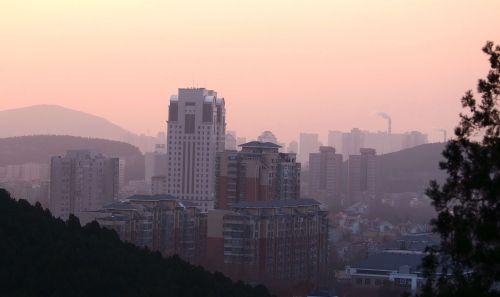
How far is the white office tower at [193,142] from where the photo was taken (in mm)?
36500

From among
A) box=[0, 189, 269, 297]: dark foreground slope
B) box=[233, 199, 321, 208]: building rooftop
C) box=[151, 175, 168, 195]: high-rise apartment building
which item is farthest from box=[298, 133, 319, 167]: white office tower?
box=[0, 189, 269, 297]: dark foreground slope

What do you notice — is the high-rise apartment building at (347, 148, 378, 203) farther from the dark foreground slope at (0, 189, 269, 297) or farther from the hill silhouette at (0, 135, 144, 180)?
the dark foreground slope at (0, 189, 269, 297)

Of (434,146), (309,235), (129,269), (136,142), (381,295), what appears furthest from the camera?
(136,142)

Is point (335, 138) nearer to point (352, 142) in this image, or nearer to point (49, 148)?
point (352, 142)

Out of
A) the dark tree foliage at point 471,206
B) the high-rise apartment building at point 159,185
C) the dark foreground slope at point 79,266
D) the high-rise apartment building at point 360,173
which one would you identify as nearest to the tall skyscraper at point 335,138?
the high-rise apartment building at point 360,173

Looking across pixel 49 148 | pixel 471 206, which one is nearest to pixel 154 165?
pixel 49 148

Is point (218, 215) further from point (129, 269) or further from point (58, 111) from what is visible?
point (58, 111)

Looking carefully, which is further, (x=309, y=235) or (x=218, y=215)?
(x=309, y=235)

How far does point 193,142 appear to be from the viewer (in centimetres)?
3709

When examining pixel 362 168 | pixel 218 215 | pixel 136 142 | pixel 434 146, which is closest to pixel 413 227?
pixel 362 168

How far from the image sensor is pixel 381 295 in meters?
21.6

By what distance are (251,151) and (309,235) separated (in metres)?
3.32

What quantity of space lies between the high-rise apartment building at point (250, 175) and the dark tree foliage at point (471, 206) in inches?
825

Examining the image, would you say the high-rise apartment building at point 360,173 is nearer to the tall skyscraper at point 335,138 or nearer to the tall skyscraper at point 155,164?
the tall skyscraper at point 155,164
